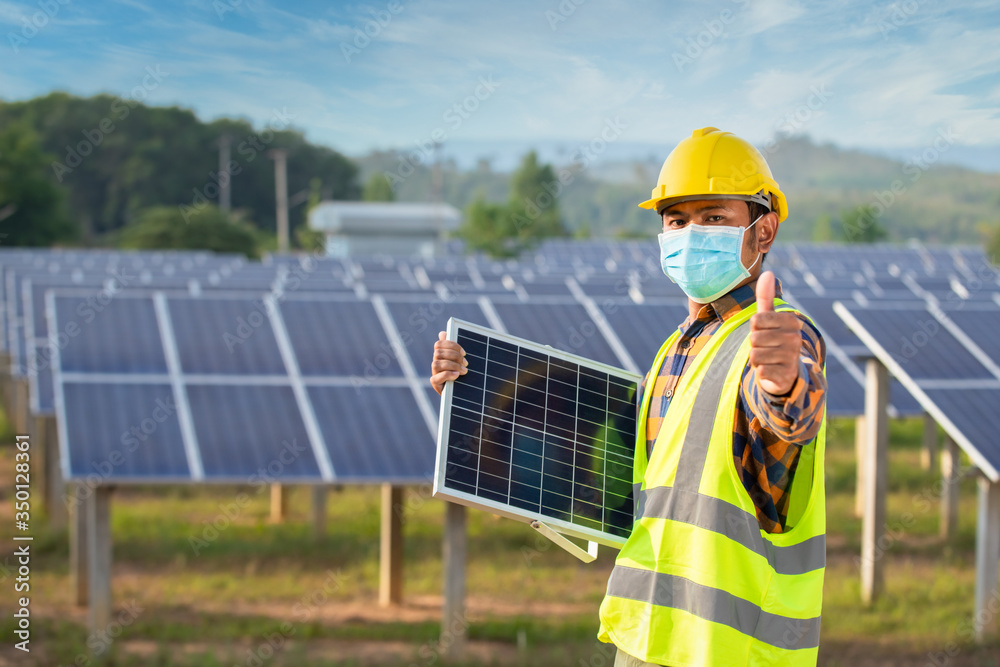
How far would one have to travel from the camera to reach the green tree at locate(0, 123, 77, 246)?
250 feet

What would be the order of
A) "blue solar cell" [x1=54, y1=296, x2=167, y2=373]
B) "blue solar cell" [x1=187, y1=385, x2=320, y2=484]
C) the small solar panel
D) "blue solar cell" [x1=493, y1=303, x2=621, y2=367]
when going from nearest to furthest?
the small solar panel
"blue solar cell" [x1=187, y1=385, x2=320, y2=484]
"blue solar cell" [x1=54, y1=296, x2=167, y2=373]
"blue solar cell" [x1=493, y1=303, x2=621, y2=367]

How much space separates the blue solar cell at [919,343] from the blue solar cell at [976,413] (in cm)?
38

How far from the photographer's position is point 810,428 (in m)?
3.24

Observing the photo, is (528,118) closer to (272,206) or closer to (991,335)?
(991,335)

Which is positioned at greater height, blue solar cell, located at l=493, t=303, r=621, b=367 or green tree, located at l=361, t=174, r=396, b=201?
green tree, located at l=361, t=174, r=396, b=201

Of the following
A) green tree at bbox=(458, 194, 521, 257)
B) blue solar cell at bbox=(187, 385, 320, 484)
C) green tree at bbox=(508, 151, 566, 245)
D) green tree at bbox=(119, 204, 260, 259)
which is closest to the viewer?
blue solar cell at bbox=(187, 385, 320, 484)

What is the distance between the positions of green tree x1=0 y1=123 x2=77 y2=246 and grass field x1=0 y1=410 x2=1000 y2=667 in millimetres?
64019

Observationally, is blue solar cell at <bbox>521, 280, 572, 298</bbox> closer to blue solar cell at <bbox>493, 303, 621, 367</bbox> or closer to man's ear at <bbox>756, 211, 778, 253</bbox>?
blue solar cell at <bbox>493, 303, 621, 367</bbox>

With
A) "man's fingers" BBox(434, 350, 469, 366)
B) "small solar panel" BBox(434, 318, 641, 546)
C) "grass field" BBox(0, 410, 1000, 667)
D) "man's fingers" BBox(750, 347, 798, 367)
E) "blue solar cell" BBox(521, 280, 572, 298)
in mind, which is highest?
"man's fingers" BBox(750, 347, 798, 367)

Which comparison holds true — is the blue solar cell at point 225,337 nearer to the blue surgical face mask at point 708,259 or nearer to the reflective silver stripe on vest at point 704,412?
the blue surgical face mask at point 708,259

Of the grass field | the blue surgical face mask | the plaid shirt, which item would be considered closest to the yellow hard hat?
the blue surgical face mask

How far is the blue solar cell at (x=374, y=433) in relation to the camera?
10.2 meters

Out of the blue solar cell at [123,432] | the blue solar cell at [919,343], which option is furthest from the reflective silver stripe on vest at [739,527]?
the blue solar cell at [919,343]

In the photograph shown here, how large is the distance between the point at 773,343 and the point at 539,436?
1.53 m
